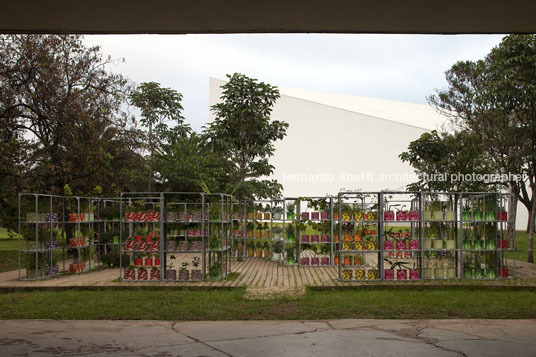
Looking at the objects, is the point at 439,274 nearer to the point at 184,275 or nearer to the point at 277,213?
the point at 184,275

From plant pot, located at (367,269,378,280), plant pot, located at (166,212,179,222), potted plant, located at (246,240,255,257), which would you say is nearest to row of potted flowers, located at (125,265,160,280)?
plant pot, located at (166,212,179,222)

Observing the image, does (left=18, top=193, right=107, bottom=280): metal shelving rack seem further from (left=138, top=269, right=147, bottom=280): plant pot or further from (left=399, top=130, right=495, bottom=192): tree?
(left=399, top=130, right=495, bottom=192): tree

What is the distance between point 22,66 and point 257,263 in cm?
870

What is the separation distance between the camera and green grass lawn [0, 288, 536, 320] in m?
8.49

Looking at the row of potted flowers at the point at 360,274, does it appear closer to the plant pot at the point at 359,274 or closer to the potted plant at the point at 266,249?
the plant pot at the point at 359,274

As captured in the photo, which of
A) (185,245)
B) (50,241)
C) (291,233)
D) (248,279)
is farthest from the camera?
(291,233)

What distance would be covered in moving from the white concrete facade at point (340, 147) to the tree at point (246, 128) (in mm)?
28531

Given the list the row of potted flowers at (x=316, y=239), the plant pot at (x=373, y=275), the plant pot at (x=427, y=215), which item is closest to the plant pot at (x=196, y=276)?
the row of potted flowers at (x=316, y=239)

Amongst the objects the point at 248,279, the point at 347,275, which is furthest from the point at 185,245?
the point at 347,275

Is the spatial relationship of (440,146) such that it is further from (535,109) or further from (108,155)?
(108,155)

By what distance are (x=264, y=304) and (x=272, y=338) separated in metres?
2.61

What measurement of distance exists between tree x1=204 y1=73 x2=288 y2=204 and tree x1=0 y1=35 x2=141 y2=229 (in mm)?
3360

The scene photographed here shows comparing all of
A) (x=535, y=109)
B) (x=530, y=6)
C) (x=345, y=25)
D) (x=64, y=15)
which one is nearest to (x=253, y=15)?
(x=345, y=25)

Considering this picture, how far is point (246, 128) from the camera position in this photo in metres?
18.9
